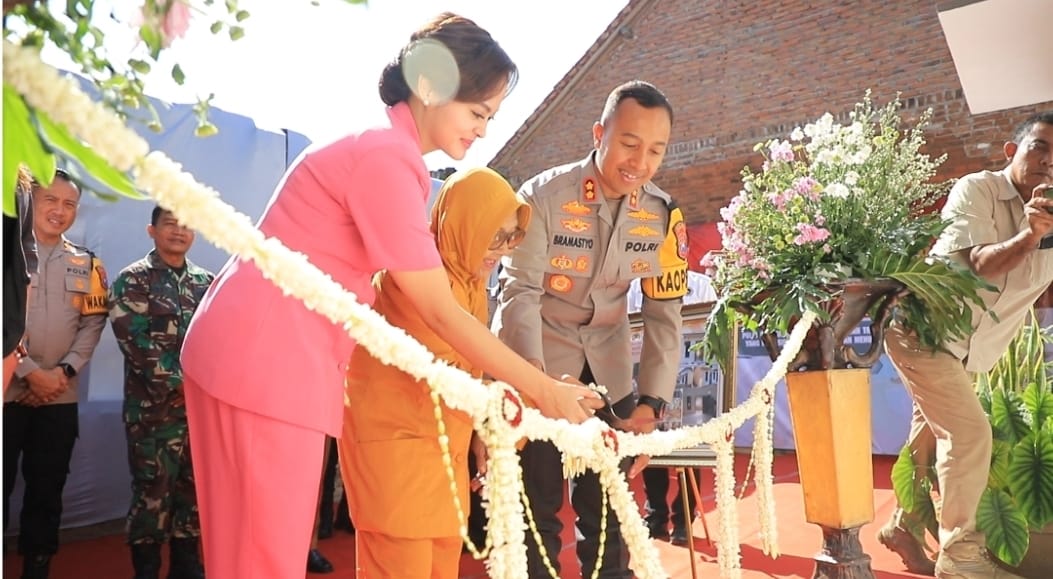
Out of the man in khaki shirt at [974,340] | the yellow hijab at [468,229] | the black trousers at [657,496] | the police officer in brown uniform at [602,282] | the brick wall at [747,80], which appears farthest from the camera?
the brick wall at [747,80]

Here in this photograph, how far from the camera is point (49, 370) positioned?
3.40 meters

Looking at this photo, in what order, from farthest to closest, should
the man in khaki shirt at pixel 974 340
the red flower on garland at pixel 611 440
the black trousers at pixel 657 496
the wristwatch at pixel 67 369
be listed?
1. the black trousers at pixel 657 496
2. the wristwatch at pixel 67 369
3. the man in khaki shirt at pixel 974 340
4. the red flower on garland at pixel 611 440

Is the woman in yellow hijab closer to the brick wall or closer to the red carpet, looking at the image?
the red carpet

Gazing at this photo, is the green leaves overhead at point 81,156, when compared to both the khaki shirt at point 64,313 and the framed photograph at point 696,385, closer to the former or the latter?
the framed photograph at point 696,385

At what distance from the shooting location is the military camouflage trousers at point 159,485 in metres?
3.24

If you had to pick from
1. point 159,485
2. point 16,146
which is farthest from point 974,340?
point 159,485

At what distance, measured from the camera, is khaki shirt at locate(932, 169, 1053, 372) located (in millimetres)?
2936

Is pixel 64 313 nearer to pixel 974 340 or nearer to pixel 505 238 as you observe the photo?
pixel 505 238

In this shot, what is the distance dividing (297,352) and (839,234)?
6.39ft

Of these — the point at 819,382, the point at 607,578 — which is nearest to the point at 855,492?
the point at 819,382

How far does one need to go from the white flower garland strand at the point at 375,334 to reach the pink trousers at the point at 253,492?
0.27 meters

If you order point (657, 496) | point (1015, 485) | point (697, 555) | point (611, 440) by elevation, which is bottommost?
point (697, 555)

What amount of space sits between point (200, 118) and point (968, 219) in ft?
9.63

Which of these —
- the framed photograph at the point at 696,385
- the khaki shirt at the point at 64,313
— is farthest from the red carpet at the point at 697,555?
the khaki shirt at the point at 64,313
